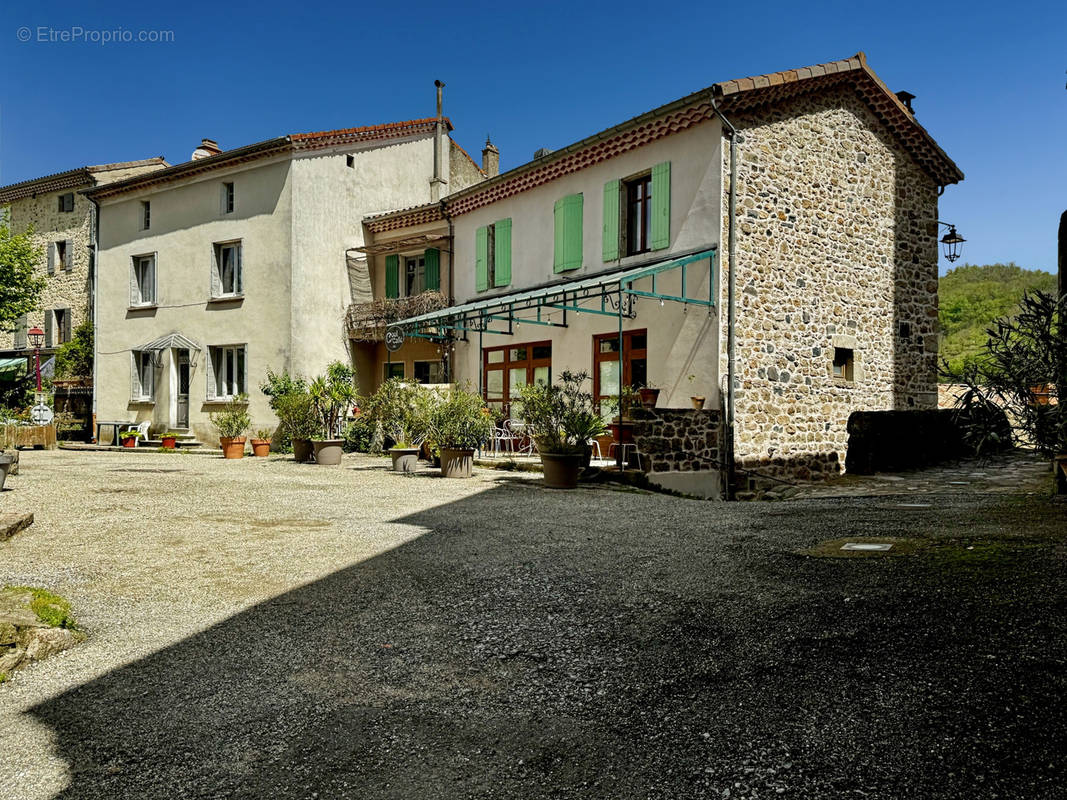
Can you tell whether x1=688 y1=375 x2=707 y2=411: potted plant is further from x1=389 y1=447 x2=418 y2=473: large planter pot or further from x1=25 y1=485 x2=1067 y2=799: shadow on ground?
x1=25 y1=485 x2=1067 y2=799: shadow on ground

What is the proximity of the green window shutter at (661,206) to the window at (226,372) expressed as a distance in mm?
11801

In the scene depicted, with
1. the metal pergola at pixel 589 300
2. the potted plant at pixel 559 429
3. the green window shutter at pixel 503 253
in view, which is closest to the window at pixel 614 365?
the metal pergola at pixel 589 300

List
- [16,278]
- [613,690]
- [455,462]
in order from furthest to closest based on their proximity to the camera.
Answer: [16,278], [455,462], [613,690]

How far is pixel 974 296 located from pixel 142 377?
35.2 meters

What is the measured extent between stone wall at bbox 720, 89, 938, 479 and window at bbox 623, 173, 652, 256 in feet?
6.23

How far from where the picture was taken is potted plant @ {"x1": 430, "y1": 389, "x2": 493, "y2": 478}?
11160mm

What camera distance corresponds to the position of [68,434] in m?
21.6

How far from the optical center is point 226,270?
19.8m

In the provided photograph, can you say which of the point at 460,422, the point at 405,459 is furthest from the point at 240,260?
the point at 460,422

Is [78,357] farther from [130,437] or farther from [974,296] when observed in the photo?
[974,296]

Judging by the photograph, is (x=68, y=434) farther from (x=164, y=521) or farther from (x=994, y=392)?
(x=994, y=392)

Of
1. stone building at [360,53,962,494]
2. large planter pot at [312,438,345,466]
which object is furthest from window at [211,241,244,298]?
large planter pot at [312,438,345,466]

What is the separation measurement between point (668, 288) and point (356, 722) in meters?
10.7

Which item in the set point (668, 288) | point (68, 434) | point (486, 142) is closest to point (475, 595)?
point (668, 288)
